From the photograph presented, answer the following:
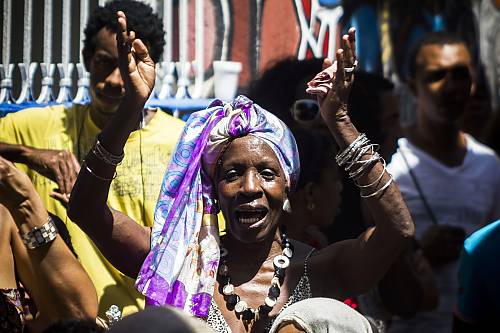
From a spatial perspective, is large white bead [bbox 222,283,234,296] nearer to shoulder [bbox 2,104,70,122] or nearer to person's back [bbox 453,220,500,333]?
person's back [bbox 453,220,500,333]

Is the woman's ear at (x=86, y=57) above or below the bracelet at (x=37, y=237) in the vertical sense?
above

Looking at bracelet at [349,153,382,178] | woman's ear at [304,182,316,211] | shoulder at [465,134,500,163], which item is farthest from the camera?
shoulder at [465,134,500,163]

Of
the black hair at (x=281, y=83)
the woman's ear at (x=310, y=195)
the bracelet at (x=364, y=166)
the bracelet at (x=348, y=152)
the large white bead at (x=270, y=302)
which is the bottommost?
the large white bead at (x=270, y=302)

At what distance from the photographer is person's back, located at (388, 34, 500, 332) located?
5.55 m

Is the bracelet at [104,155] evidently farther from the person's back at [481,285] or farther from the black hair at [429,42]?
the black hair at [429,42]

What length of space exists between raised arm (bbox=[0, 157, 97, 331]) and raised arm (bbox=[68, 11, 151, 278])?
0.20 meters

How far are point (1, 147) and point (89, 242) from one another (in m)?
0.52

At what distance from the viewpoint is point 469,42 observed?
738 centimetres

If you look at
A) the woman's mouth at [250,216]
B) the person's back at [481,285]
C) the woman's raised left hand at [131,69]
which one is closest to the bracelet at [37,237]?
the woman's raised left hand at [131,69]

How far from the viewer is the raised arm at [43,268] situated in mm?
4121

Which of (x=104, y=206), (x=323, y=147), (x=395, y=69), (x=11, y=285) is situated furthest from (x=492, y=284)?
(x=395, y=69)

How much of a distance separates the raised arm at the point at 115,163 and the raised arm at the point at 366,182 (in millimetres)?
608

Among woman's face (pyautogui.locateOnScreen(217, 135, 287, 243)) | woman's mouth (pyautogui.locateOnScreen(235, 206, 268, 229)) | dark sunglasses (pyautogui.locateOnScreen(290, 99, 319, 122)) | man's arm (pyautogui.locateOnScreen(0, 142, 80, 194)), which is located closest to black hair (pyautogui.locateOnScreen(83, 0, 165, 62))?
man's arm (pyautogui.locateOnScreen(0, 142, 80, 194))

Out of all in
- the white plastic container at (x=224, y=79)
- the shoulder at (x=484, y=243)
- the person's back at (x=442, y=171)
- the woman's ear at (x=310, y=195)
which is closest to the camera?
the shoulder at (x=484, y=243)
